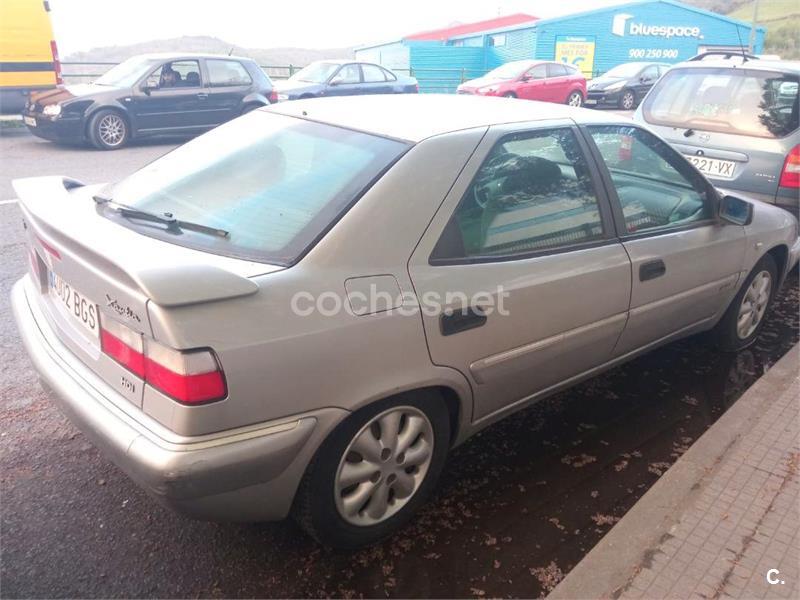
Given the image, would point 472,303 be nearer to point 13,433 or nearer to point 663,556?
point 663,556

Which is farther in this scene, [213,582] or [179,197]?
[179,197]

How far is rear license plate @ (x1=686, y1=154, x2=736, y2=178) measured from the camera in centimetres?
595

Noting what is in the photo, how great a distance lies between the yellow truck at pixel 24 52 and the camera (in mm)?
12430

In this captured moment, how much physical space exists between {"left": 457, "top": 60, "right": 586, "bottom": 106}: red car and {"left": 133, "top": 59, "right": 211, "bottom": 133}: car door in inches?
353

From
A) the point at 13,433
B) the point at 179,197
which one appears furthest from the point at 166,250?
the point at 13,433

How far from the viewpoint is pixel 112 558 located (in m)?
2.39

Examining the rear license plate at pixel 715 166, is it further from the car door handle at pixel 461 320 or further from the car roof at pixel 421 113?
the car door handle at pixel 461 320

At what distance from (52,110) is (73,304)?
408 inches

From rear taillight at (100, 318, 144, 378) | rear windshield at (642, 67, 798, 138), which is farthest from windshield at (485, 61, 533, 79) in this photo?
rear taillight at (100, 318, 144, 378)

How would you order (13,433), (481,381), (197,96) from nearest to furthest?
(481,381)
(13,433)
(197,96)

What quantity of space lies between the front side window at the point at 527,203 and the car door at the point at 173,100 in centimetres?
1055

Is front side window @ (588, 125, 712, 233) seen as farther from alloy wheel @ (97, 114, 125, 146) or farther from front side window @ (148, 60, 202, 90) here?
front side window @ (148, 60, 202, 90)

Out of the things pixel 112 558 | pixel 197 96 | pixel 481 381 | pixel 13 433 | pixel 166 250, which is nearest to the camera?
pixel 166 250

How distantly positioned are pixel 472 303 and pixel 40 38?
44.1 ft
